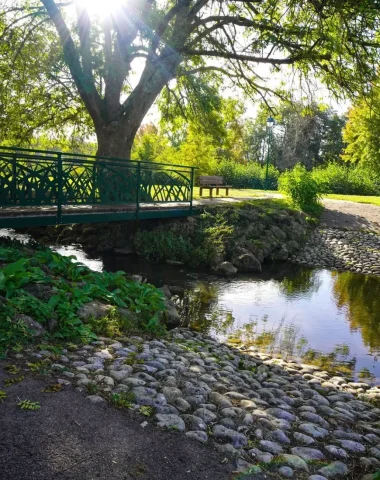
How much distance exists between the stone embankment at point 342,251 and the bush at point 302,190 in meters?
1.75

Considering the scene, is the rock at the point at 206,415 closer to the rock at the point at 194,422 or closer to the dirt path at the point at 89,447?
the rock at the point at 194,422

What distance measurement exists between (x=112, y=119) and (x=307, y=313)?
8.29 metres

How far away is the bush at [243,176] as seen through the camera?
30609 millimetres

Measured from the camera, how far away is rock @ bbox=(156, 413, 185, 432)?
10.4ft

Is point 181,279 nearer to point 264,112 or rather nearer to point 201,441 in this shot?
point 201,441

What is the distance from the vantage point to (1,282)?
473 cm

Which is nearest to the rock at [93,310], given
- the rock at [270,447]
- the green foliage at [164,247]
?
the rock at [270,447]

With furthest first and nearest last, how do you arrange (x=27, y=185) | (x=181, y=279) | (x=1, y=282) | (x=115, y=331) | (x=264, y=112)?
(x=264, y=112), (x=181, y=279), (x=27, y=185), (x=115, y=331), (x=1, y=282)

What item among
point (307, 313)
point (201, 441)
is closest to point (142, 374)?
point (201, 441)

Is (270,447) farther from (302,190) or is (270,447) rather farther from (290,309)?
(302,190)

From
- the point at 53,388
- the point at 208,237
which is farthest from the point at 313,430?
the point at 208,237

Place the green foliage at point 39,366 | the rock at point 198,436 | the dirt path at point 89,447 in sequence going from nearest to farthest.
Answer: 1. the dirt path at point 89,447
2. the rock at point 198,436
3. the green foliage at point 39,366

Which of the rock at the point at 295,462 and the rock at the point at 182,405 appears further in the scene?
the rock at the point at 182,405

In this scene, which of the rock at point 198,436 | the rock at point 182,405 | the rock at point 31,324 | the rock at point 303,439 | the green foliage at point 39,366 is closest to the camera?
the rock at point 198,436
